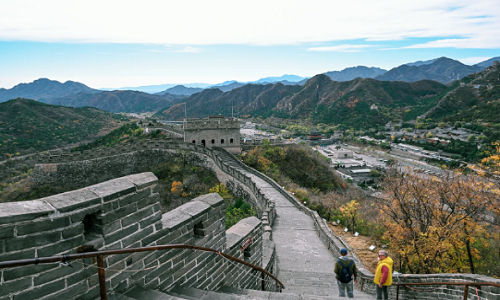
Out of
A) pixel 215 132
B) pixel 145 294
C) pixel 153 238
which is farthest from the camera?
pixel 215 132

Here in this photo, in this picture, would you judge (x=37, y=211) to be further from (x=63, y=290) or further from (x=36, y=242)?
(x=63, y=290)

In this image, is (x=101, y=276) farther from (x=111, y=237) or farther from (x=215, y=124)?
(x=215, y=124)

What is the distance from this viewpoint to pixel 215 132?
102 ft

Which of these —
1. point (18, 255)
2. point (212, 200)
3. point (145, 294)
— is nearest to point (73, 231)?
point (18, 255)

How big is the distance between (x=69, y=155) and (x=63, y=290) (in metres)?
31.1

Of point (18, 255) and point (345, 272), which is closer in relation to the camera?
point (18, 255)

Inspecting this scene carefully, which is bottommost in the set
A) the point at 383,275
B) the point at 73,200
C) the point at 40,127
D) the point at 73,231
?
the point at 383,275

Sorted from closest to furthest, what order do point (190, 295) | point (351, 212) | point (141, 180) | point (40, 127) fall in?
point (141, 180) → point (190, 295) → point (351, 212) → point (40, 127)

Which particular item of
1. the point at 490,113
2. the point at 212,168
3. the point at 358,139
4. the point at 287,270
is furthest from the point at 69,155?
the point at 490,113

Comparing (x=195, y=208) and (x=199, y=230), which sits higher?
(x=195, y=208)

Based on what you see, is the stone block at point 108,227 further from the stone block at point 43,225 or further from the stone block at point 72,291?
the stone block at point 72,291

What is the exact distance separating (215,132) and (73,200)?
28.2 meters

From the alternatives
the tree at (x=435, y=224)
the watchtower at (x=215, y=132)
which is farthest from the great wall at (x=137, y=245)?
the watchtower at (x=215, y=132)

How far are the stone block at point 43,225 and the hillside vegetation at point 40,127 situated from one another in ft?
222
